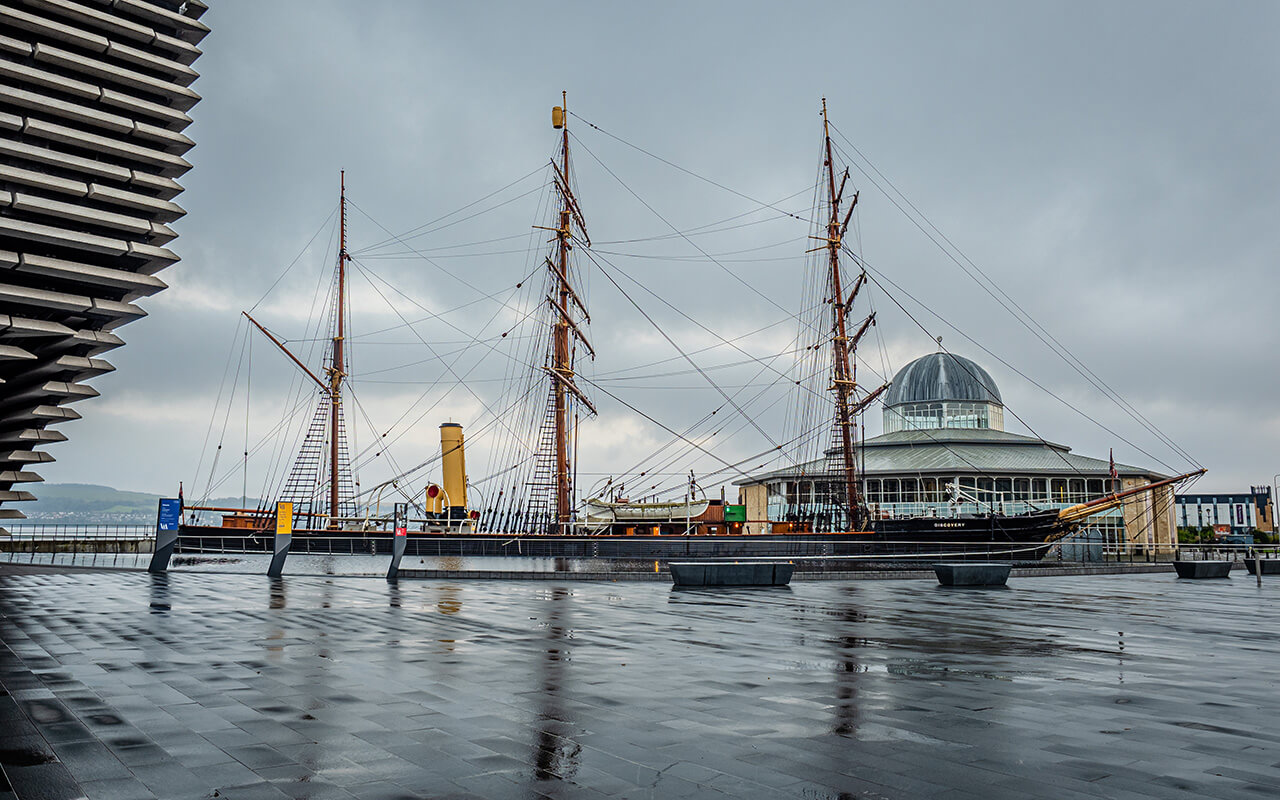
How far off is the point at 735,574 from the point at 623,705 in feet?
49.9

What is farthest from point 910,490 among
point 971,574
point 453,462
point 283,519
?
point 283,519

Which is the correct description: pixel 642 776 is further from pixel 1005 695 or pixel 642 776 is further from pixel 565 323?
pixel 565 323

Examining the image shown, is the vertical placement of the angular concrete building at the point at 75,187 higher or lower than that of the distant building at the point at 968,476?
higher

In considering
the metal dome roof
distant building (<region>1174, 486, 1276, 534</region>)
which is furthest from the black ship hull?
distant building (<region>1174, 486, 1276, 534</region>)

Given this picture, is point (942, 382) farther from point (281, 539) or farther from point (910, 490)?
point (281, 539)

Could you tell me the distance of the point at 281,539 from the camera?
78.7 feet

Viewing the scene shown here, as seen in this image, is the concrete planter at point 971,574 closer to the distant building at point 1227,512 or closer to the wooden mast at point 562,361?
the wooden mast at point 562,361

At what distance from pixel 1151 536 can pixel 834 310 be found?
113 ft

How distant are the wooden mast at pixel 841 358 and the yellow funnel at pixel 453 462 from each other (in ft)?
75.4

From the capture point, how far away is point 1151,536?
65.9 m

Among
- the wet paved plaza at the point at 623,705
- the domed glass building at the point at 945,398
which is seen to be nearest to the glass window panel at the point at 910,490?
the domed glass building at the point at 945,398

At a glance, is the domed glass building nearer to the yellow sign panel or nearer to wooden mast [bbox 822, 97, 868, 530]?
wooden mast [bbox 822, 97, 868, 530]

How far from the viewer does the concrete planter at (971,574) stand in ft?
74.5

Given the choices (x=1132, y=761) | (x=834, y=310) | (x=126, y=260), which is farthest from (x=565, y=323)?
(x=1132, y=761)
